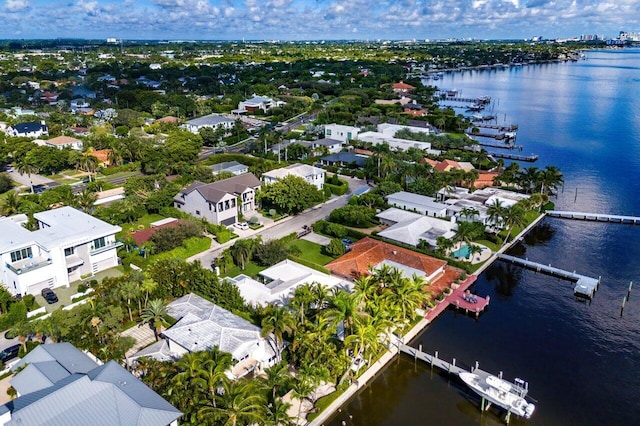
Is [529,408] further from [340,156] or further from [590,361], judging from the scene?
[340,156]

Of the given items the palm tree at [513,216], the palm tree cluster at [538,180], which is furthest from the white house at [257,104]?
the palm tree at [513,216]

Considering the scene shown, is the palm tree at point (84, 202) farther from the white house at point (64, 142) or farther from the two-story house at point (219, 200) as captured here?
the white house at point (64, 142)

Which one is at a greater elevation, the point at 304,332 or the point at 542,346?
the point at 304,332

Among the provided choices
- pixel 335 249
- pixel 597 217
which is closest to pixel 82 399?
pixel 335 249

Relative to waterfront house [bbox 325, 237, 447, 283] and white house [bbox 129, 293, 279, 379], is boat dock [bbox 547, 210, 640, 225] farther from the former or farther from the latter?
white house [bbox 129, 293, 279, 379]

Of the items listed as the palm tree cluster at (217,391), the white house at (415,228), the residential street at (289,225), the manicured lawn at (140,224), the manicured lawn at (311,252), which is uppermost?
the palm tree cluster at (217,391)

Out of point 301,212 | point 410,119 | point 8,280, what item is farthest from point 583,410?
point 410,119
